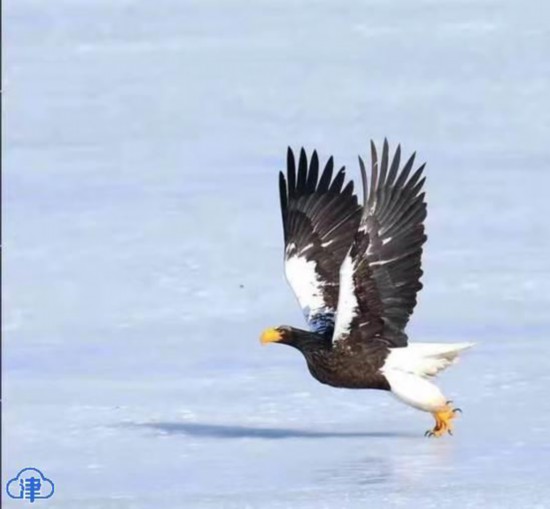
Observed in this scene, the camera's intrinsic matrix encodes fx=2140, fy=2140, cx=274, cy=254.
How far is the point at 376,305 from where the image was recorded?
255 inches

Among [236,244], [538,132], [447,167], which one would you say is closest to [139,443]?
[236,244]

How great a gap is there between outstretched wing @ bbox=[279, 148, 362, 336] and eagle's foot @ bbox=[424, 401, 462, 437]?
66 cm

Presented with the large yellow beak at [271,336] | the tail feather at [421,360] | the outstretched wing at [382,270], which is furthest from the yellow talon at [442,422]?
the large yellow beak at [271,336]

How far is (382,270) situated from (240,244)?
7.14 feet

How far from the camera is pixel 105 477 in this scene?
579 cm

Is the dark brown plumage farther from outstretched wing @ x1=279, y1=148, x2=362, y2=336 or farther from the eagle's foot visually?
the eagle's foot

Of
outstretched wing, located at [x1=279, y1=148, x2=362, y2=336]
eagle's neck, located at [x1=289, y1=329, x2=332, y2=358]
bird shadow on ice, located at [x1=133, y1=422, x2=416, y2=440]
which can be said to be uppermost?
outstretched wing, located at [x1=279, y1=148, x2=362, y2=336]

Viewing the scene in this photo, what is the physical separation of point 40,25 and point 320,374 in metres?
7.58

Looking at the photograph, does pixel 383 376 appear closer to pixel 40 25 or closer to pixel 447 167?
pixel 447 167

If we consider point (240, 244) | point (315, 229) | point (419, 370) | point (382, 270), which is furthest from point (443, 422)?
point (240, 244)

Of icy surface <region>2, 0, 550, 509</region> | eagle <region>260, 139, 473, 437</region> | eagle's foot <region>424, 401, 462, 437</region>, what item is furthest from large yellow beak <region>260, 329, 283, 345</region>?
eagle's foot <region>424, 401, 462, 437</region>

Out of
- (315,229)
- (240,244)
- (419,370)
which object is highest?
(240,244)

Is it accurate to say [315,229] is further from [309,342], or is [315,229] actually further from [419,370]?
[419,370]

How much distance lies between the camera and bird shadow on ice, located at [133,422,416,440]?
6359mm
